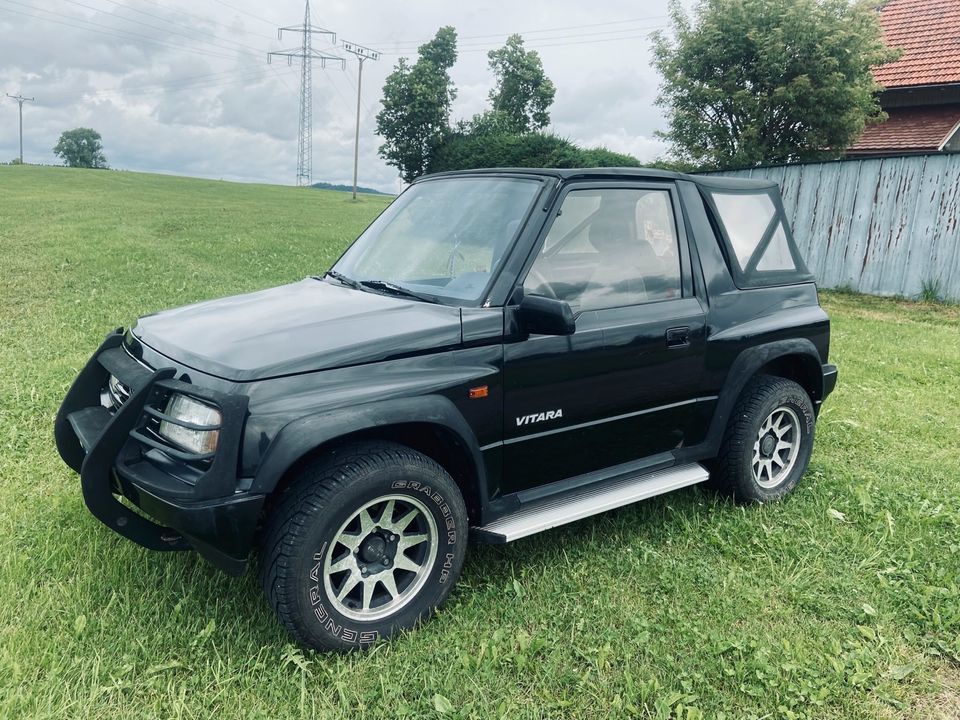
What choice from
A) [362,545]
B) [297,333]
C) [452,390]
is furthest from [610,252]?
[362,545]

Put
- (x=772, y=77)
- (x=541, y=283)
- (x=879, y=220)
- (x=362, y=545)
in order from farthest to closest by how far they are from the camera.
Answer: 1. (x=772, y=77)
2. (x=879, y=220)
3. (x=541, y=283)
4. (x=362, y=545)

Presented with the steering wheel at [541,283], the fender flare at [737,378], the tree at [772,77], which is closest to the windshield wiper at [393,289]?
the steering wheel at [541,283]

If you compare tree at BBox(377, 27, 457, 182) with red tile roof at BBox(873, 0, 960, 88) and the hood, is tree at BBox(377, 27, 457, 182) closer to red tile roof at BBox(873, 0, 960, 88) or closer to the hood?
red tile roof at BBox(873, 0, 960, 88)

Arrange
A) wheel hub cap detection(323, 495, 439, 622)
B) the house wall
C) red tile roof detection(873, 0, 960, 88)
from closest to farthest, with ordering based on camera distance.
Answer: wheel hub cap detection(323, 495, 439, 622), the house wall, red tile roof detection(873, 0, 960, 88)

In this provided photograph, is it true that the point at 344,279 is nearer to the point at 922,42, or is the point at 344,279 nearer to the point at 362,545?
the point at 362,545

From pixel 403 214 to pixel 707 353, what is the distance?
1.85 m

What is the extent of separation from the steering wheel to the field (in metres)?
1.38

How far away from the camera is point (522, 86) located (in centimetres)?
5259

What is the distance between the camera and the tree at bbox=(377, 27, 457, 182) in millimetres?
45469

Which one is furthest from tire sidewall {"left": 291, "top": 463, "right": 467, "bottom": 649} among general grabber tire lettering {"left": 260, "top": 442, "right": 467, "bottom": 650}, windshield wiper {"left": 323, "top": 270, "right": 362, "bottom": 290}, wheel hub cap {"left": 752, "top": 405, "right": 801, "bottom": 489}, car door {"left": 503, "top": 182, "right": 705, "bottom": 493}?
wheel hub cap {"left": 752, "top": 405, "right": 801, "bottom": 489}

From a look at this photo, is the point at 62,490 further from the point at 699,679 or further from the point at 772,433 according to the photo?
the point at 772,433

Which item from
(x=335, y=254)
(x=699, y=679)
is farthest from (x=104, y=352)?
(x=335, y=254)

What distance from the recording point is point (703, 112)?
731 inches

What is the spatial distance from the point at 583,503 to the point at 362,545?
3.74 ft
